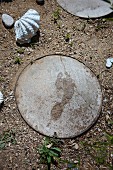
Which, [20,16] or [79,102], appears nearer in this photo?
[79,102]

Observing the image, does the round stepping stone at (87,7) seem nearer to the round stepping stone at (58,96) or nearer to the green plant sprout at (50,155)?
the round stepping stone at (58,96)

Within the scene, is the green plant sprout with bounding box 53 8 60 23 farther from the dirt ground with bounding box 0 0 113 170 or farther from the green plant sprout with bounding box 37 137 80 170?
the green plant sprout with bounding box 37 137 80 170

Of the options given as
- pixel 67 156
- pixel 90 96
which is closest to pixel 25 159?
pixel 67 156

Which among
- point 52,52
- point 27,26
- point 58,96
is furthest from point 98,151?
point 27,26

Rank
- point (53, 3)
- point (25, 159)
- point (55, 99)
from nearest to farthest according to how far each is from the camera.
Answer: point (25, 159)
point (55, 99)
point (53, 3)

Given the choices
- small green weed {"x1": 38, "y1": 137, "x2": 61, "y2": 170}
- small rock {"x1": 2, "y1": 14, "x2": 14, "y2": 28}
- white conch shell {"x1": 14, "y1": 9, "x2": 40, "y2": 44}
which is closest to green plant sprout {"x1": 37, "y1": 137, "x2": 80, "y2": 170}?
small green weed {"x1": 38, "y1": 137, "x2": 61, "y2": 170}

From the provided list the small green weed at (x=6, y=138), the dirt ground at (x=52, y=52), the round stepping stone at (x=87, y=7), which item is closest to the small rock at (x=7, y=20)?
the dirt ground at (x=52, y=52)

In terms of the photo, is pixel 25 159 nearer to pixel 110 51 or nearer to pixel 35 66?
pixel 35 66
